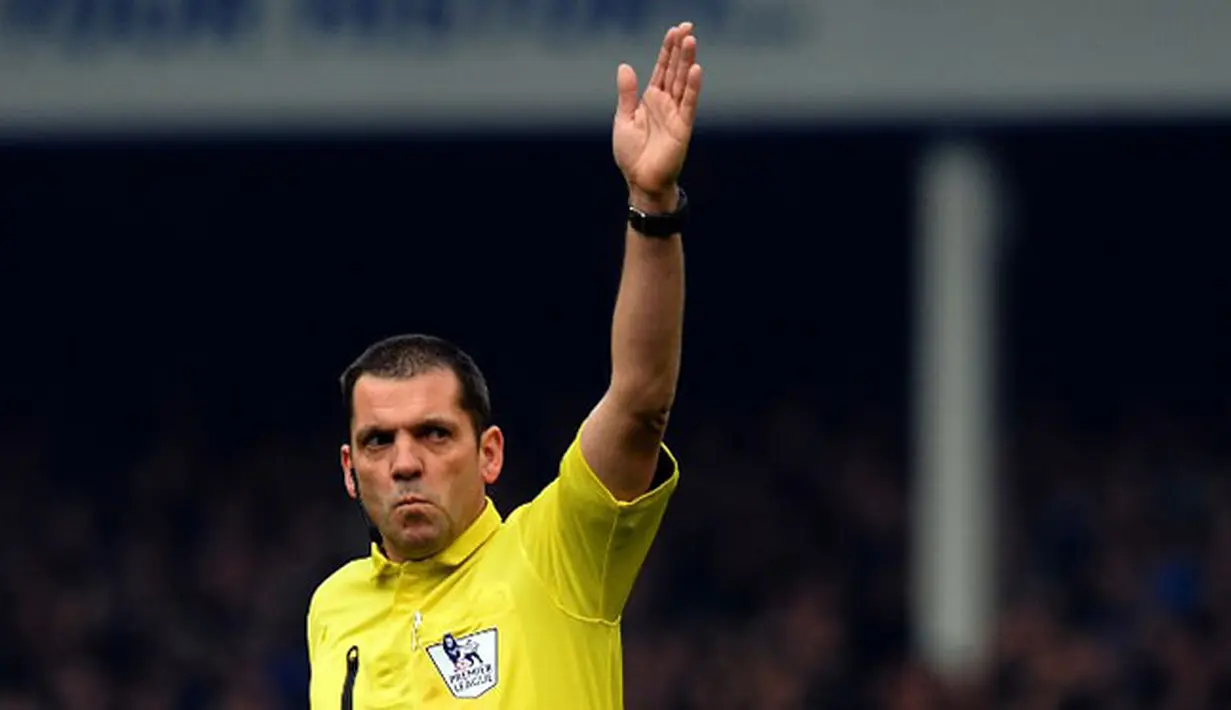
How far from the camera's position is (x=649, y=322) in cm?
440

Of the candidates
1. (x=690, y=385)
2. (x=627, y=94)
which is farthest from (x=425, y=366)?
(x=690, y=385)

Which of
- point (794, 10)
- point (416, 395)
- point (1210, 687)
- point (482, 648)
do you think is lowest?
point (1210, 687)

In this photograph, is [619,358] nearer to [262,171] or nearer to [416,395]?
[416,395]

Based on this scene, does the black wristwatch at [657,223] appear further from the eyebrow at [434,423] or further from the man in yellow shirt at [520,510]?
the eyebrow at [434,423]

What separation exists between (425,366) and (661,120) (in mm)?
572

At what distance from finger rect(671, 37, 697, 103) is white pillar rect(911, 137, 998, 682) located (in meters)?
9.79

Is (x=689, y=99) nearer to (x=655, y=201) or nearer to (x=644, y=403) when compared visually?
(x=655, y=201)

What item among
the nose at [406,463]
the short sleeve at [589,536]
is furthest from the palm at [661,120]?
the nose at [406,463]

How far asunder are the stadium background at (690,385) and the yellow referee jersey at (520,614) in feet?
25.9

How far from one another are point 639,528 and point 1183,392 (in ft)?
39.2

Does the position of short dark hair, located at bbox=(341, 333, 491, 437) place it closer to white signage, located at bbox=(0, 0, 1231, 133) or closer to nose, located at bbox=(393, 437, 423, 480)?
nose, located at bbox=(393, 437, 423, 480)

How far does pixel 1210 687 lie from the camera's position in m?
12.0

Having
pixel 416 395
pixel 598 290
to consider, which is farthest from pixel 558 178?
pixel 416 395

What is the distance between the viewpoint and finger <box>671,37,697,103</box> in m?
4.43
